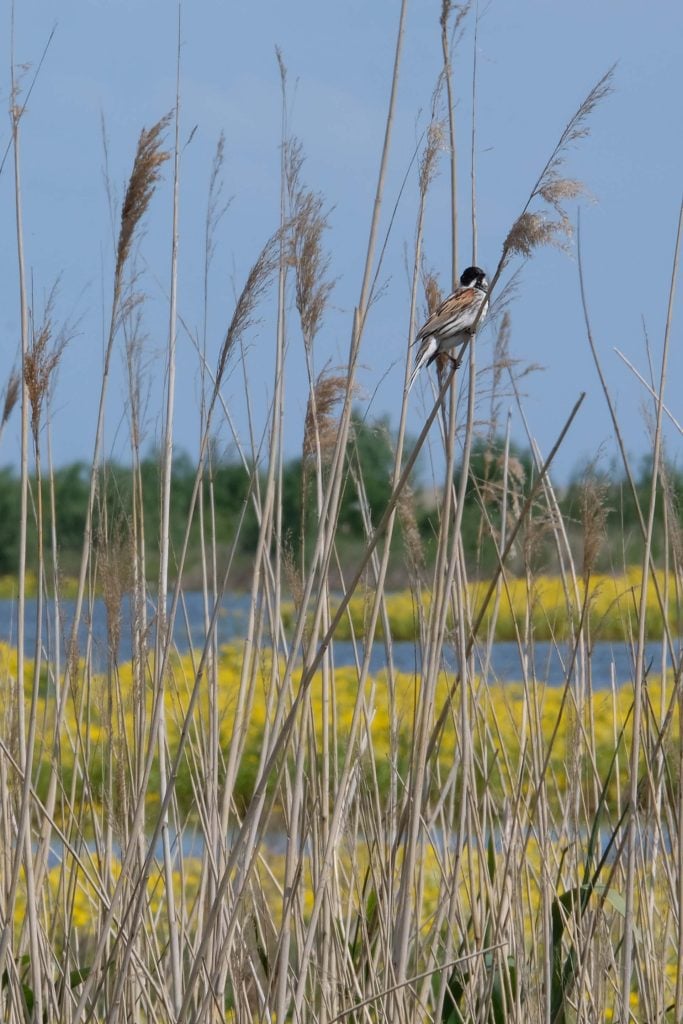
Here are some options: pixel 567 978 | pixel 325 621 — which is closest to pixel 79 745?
pixel 325 621

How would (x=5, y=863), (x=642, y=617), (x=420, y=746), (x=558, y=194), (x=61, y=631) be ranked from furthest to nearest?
1. (x=61, y=631)
2. (x=5, y=863)
3. (x=642, y=617)
4. (x=420, y=746)
5. (x=558, y=194)

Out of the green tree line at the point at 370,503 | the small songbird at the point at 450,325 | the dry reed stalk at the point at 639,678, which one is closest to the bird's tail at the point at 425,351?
the small songbird at the point at 450,325

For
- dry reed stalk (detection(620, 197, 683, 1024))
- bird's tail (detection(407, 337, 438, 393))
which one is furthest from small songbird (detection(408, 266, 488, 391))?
dry reed stalk (detection(620, 197, 683, 1024))

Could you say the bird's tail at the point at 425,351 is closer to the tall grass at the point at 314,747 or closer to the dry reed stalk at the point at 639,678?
the tall grass at the point at 314,747

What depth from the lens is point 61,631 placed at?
190 centimetres

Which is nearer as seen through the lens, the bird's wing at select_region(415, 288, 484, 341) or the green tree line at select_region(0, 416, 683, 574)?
the bird's wing at select_region(415, 288, 484, 341)

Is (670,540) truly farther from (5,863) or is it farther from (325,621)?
(5,863)

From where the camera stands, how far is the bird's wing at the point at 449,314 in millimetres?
1555

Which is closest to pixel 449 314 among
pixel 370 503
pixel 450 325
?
pixel 450 325

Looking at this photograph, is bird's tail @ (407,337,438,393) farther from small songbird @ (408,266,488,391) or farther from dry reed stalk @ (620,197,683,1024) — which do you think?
dry reed stalk @ (620,197,683,1024)

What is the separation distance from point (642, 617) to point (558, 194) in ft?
2.06

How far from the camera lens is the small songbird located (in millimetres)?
1559

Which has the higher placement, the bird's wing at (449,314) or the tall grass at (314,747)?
the bird's wing at (449,314)

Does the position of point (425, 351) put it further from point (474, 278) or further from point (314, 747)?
point (314, 747)
